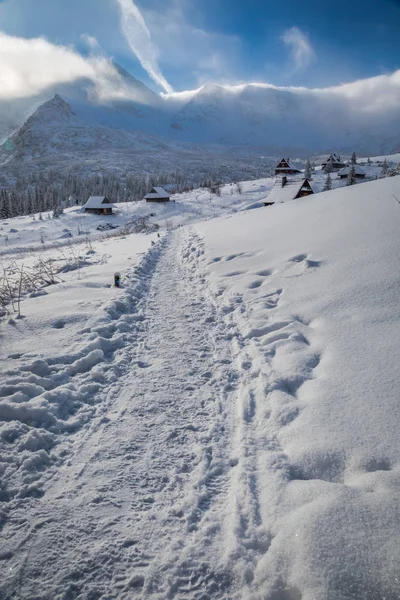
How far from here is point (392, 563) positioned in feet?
6.62

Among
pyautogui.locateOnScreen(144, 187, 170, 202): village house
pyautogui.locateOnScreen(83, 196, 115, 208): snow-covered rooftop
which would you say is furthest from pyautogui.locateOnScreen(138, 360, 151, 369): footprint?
pyautogui.locateOnScreen(144, 187, 170, 202): village house

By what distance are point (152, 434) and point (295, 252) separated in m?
7.48

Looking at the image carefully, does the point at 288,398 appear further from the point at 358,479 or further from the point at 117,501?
the point at 117,501

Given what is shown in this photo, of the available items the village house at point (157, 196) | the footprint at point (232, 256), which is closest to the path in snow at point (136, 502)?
the footprint at point (232, 256)

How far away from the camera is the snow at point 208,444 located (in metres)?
2.22

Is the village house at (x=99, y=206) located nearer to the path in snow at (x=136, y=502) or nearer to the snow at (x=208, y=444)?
the snow at (x=208, y=444)

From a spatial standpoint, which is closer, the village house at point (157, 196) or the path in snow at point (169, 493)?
the path in snow at point (169, 493)

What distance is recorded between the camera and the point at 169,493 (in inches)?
113

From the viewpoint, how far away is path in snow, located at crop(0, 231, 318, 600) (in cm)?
224

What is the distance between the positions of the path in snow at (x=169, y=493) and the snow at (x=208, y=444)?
0.5 inches

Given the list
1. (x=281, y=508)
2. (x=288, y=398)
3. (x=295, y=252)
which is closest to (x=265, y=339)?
(x=288, y=398)

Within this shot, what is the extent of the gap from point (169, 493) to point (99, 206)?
65902 millimetres

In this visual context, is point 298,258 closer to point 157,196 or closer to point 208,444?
point 208,444

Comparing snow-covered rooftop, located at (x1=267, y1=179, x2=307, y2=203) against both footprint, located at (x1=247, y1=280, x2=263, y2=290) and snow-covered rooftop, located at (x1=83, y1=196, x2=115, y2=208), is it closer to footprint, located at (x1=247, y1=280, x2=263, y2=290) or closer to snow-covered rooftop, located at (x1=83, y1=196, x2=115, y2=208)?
footprint, located at (x1=247, y1=280, x2=263, y2=290)
